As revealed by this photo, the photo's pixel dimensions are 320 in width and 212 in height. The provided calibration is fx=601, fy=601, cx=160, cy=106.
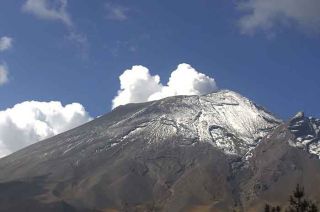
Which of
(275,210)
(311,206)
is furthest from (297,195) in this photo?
(275,210)

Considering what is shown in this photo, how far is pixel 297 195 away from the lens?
66.8 meters

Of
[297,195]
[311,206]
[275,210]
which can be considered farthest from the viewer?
[275,210]

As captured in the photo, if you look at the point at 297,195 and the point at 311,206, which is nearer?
the point at 297,195

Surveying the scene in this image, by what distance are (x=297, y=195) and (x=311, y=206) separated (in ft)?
19.8

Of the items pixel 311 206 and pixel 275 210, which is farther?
pixel 275 210

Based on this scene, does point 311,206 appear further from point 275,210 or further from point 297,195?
point 275,210

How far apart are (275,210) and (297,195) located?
19.4 metres

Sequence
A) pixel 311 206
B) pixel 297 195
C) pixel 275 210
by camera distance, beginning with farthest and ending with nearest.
A: 1. pixel 275 210
2. pixel 311 206
3. pixel 297 195

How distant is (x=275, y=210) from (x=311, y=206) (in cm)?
1420

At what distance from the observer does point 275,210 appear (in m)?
85.5
